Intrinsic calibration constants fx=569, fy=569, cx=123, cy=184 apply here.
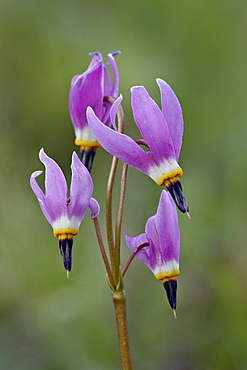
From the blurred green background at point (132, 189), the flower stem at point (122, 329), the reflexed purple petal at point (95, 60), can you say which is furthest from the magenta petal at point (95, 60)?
the blurred green background at point (132, 189)

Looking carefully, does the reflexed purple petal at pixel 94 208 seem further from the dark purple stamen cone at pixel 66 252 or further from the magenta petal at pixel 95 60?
the magenta petal at pixel 95 60

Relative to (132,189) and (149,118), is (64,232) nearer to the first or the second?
(149,118)

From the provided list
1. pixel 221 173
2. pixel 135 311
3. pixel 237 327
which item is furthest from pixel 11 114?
pixel 237 327

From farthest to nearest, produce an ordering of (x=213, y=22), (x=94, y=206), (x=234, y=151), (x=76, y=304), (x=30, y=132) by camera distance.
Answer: (x=213, y=22) < (x=30, y=132) < (x=234, y=151) < (x=76, y=304) < (x=94, y=206)

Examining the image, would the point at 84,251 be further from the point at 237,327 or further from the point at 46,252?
the point at 237,327

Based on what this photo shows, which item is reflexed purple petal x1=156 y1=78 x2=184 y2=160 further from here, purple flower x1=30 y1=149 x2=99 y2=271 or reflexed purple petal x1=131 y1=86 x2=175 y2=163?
purple flower x1=30 y1=149 x2=99 y2=271
